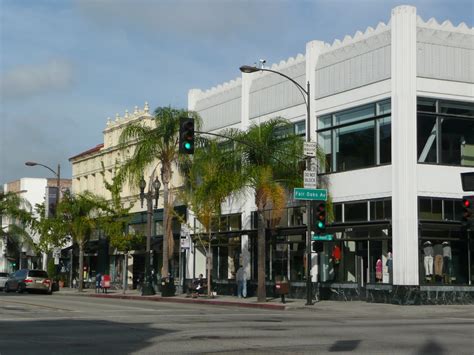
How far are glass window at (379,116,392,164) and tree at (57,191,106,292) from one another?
2316cm

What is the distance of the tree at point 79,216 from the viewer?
53656mm

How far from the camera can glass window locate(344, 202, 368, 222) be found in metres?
36.4

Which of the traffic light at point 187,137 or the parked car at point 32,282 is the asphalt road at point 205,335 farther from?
the parked car at point 32,282

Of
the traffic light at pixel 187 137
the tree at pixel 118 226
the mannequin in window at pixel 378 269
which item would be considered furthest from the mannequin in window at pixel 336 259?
the tree at pixel 118 226

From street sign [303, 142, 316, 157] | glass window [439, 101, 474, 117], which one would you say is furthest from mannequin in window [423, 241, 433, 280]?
street sign [303, 142, 316, 157]

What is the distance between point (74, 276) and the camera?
64375 mm

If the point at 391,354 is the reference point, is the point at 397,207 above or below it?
above

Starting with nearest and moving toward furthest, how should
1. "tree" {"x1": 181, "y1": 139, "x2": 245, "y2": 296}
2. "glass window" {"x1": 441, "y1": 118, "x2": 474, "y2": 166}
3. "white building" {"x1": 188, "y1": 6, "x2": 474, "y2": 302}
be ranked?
"white building" {"x1": 188, "y1": 6, "x2": 474, "y2": 302} < "glass window" {"x1": 441, "y1": 118, "x2": 474, "y2": 166} < "tree" {"x1": 181, "y1": 139, "x2": 245, "y2": 296}

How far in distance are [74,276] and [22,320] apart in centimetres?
4251

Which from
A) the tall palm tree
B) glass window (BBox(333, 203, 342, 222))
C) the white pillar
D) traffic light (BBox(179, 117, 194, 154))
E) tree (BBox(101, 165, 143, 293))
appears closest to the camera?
traffic light (BBox(179, 117, 194, 154))

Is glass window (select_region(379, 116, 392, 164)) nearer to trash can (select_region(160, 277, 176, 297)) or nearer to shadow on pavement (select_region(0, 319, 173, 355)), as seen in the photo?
trash can (select_region(160, 277, 176, 297))

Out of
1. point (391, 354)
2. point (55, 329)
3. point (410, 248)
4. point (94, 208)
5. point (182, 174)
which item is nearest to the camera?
point (391, 354)

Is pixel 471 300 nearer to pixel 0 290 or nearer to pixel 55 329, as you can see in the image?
pixel 55 329

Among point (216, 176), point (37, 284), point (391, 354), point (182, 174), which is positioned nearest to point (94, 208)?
point (37, 284)
